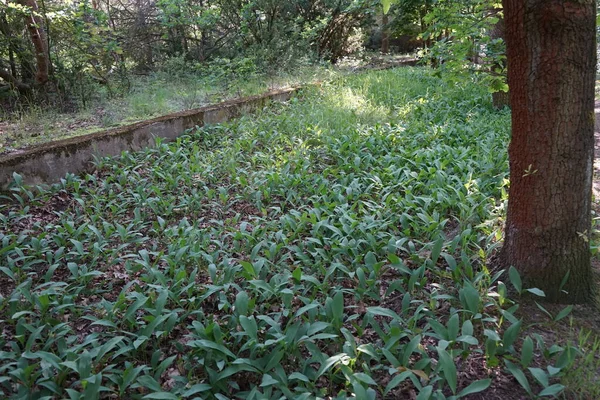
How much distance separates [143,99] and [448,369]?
711 cm

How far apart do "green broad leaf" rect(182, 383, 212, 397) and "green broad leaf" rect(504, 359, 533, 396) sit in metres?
1.31

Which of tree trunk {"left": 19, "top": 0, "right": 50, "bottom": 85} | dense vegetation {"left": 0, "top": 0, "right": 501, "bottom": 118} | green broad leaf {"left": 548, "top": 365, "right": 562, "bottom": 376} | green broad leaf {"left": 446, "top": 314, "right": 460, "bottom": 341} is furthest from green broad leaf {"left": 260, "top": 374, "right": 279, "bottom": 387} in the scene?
tree trunk {"left": 19, "top": 0, "right": 50, "bottom": 85}

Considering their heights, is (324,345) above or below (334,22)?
below

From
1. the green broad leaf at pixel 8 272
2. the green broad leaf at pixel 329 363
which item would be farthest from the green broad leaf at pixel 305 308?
the green broad leaf at pixel 8 272

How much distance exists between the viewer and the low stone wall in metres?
4.26

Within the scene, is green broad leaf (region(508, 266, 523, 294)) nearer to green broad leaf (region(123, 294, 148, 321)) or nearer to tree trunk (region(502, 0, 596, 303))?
tree trunk (region(502, 0, 596, 303))

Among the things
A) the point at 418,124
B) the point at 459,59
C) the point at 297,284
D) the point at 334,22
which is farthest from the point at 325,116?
the point at 334,22

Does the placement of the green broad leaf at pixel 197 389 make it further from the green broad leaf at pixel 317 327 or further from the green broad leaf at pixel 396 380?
the green broad leaf at pixel 396 380

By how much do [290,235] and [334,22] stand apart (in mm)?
12495

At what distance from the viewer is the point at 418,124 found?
18.8ft

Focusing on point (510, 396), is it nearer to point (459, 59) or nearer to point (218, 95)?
point (459, 59)

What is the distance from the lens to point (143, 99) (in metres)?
7.62

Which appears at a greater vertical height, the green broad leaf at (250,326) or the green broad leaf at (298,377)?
the green broad leaf at (250,326)

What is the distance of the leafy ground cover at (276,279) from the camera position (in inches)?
79.4
